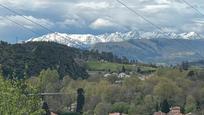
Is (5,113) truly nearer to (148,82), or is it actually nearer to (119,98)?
(119,98)

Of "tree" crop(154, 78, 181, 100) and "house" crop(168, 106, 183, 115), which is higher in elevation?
"tree" crop(154, 78, 181, 100)

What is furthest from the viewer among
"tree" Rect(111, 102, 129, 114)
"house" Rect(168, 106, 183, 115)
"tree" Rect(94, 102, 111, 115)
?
"tree" Rect(111, 102, 129, 114)

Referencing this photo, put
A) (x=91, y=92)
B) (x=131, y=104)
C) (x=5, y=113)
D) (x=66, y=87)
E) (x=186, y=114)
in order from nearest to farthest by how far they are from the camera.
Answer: (x=5, y=113) < (x=186, y=114) < (x=131, y=104) < (x=91, y=92) < (x=66, y=87)

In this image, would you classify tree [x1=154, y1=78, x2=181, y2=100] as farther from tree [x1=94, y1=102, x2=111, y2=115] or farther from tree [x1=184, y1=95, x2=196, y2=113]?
tree [x1=94, y1=102, x2=111, y2=115]

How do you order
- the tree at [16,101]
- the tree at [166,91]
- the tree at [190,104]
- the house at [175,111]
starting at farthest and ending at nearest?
the tree at [166,91]
the tree at [190,104]
the house at [175,111]
the tree at [16,101]

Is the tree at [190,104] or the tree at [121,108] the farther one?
the tree at [121,108]

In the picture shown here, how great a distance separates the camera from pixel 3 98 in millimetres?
35781

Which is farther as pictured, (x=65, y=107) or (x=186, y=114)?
(x=65, y=107)

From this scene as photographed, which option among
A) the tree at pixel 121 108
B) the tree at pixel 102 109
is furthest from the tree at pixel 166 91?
the tree at pixel 102 109

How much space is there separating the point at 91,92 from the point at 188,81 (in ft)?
125

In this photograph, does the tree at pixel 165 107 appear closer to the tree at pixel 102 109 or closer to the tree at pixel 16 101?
the tree at pixel 102 109

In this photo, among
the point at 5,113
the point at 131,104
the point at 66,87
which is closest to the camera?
the point at 5,113

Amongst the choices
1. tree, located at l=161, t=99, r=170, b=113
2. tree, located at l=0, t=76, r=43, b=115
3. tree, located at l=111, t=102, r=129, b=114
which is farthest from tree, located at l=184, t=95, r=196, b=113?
tree, located at l=0, t=76, r=43, b=115

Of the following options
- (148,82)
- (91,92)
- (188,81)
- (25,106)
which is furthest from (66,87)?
(25,106)
